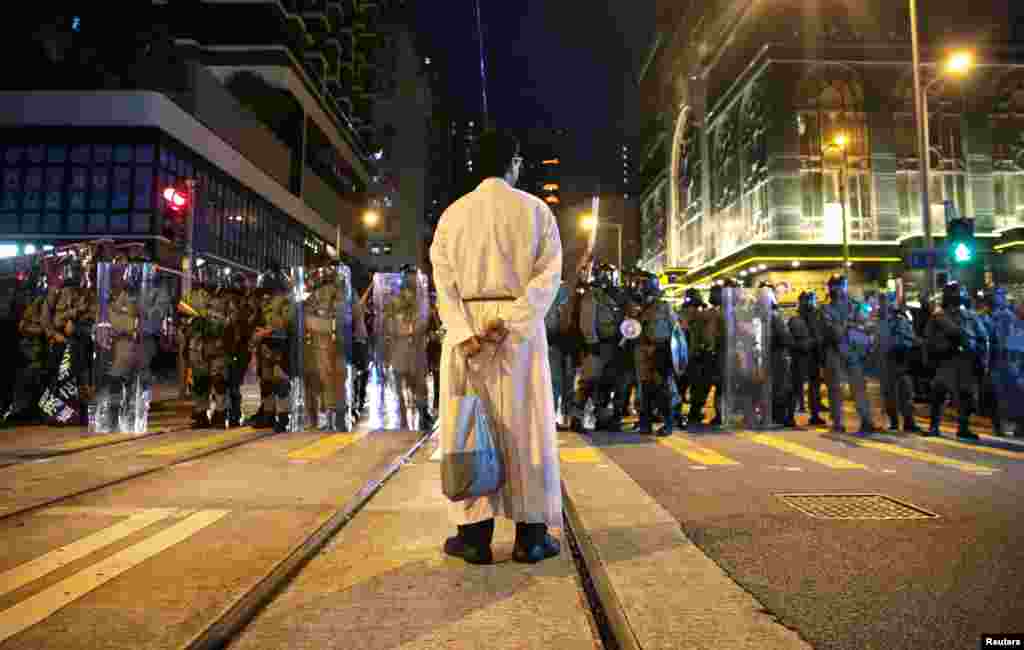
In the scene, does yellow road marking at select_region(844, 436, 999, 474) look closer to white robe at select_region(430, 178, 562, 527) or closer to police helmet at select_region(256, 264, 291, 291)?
white robe at select_region(430, 178, 562, 527)

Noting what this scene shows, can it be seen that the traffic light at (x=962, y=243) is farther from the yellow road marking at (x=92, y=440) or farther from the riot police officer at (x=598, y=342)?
the yellow road marking at (x=92, y=440)

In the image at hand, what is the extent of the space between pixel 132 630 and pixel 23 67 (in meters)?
35.9

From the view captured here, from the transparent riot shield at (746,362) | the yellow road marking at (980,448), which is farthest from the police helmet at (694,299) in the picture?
the yellow road marking at (980,448)

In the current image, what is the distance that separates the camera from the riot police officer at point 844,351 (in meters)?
9.68

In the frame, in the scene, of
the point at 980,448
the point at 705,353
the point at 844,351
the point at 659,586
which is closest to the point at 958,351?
the point at 844,351

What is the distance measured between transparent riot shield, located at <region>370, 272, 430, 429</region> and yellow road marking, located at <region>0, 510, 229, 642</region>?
5669 millimetres

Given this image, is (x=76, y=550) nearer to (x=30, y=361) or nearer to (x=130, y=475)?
(x=130, y=475)

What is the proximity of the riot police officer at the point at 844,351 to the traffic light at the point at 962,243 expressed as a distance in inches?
249

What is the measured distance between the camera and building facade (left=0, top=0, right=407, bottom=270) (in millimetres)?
29625

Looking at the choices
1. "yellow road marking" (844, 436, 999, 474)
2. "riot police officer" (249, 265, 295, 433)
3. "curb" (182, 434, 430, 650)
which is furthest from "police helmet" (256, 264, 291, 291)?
"yellow road marking" (844, 436, 999, 474)

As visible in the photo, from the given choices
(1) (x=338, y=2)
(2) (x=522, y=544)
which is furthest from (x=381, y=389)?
(1) (x=338, y=2)

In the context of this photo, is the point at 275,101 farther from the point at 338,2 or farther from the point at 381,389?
the point at 381,389

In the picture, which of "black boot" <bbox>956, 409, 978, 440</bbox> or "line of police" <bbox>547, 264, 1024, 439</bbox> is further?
"line of police" <bbox>547, 264, 1024, 439</bbox>

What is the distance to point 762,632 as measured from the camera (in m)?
2.61
